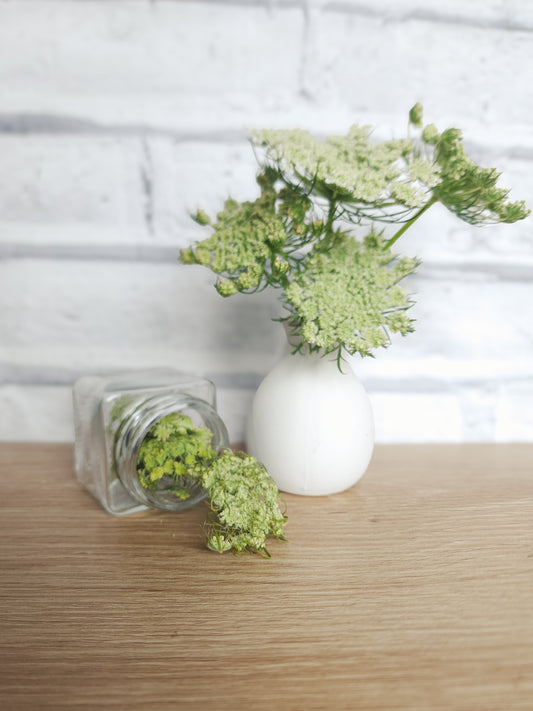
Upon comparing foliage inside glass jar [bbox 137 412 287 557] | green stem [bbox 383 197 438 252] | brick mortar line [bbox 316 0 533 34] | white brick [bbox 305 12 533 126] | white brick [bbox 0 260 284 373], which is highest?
brick mortar line [bbox 316 0 533 34]

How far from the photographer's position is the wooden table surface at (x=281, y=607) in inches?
14.9

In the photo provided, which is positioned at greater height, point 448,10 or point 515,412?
point 448,10

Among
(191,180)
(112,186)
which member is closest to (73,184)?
(112,186)

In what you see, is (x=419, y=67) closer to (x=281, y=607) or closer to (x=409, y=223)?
(x=409, y=223)

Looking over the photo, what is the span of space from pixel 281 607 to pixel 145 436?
0.25m

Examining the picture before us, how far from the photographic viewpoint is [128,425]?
60 centimetres

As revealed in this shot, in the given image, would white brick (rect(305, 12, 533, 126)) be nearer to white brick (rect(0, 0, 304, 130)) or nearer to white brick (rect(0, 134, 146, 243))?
white brick (rect(0, 0, 304, 130))

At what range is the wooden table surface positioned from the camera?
379 millimetres

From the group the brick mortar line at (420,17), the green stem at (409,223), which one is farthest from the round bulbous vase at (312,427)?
the brick mortar line at (420,17)

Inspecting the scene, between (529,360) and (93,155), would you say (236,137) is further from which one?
(529,360)

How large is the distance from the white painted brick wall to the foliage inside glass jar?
250 millimetres

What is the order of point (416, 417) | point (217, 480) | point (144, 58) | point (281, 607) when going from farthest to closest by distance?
point (416, 417)
point (144, 58)
point (217, 480)
point (281, 607)

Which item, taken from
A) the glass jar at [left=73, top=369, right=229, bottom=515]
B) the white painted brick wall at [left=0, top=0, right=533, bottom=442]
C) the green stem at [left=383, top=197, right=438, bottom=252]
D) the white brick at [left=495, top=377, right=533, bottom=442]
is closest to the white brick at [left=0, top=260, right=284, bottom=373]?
the white painted brick wall at [left=0, top=0, right=533, bottom=442]

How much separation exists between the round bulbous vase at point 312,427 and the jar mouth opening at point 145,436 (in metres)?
0.06
